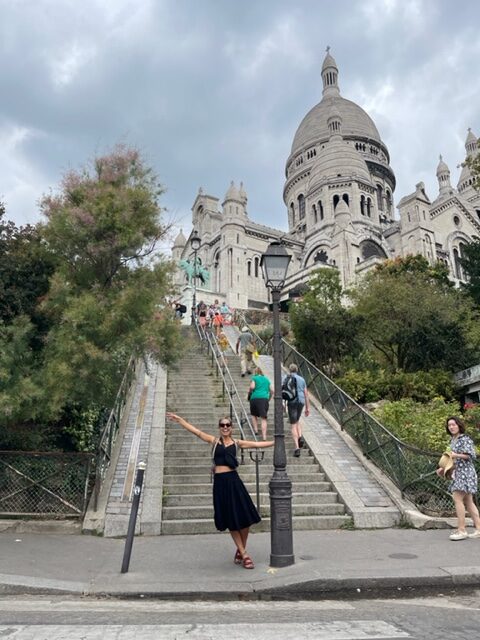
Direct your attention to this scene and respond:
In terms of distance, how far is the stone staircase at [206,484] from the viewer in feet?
25.9

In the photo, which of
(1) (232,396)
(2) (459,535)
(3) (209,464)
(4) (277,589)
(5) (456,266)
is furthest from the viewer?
(5) (456,266)

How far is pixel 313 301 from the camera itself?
1822cm

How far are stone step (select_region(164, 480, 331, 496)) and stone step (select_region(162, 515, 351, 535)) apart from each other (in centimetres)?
84

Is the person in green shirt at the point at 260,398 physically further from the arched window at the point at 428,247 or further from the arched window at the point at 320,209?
the arched window at the point at 320,209

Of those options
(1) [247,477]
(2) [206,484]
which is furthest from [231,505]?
(1) [247,477]

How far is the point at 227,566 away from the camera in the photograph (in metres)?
5.79

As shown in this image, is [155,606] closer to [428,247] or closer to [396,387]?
[396,387]

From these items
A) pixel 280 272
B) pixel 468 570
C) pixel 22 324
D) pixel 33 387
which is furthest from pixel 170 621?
pixel 22 324

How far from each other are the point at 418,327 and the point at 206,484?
10354 mm

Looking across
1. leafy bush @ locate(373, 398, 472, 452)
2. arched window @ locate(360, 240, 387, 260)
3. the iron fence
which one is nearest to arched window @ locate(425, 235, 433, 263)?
arched window @ locate(360, 240, 387, 260)

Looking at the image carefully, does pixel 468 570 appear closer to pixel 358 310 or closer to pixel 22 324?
pixel 22 324

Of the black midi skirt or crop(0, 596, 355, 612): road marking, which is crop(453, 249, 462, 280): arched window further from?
crop(0, 596, 355, 612): road marking

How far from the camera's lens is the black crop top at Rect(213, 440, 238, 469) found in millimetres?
5809

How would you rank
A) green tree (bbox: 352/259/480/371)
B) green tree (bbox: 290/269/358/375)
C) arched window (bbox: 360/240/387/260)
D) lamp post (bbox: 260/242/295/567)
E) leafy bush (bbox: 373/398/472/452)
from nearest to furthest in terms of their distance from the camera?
lamp post (bbox: 260/242/295/567) < leafy bush (bbox: 373/398/472/452) < green tree (bbox: 352/259/480/371) < green tree (bbox: 290/269/358/375) < arched window (bbox: 360/240/387/260)
